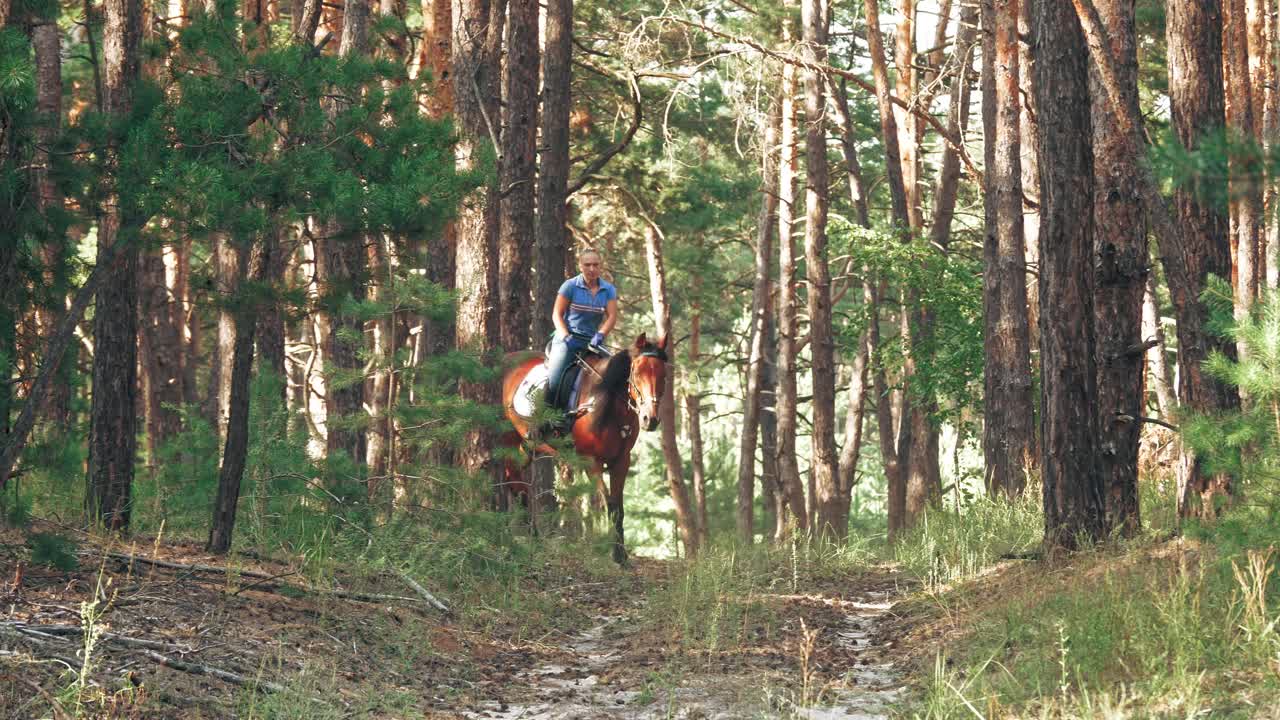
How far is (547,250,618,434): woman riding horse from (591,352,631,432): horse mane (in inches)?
12.1

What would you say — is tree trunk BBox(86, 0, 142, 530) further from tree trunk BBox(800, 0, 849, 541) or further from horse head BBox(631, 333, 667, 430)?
tree trunk BBox(800, 0, 849, 541)

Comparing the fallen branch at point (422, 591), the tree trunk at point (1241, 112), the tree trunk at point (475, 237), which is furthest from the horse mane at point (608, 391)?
the tree trunk at point (1241, 112)

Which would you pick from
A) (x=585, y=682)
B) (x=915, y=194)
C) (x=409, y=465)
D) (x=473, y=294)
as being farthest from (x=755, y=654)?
(x=915, y=194)

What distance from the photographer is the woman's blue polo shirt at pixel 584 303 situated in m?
13.2

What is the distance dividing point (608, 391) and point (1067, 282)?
17.0 feet

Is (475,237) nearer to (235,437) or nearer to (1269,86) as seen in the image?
(235,437)

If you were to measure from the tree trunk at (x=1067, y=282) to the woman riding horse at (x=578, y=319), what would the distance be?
4.39 meters

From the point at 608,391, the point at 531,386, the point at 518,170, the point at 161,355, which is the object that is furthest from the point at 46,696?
the point at 161,355

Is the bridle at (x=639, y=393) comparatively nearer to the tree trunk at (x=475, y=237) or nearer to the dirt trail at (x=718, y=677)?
the tree trunk at (x=475, y=237)

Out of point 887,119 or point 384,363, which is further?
point 887,119

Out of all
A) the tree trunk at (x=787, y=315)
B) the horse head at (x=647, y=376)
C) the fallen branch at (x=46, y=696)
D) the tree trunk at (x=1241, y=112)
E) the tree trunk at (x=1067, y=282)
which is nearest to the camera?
the fallen branch at (x=46, y=696)

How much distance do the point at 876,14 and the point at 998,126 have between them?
681cm

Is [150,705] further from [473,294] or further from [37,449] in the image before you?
[473,294]

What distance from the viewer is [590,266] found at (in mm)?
12711
